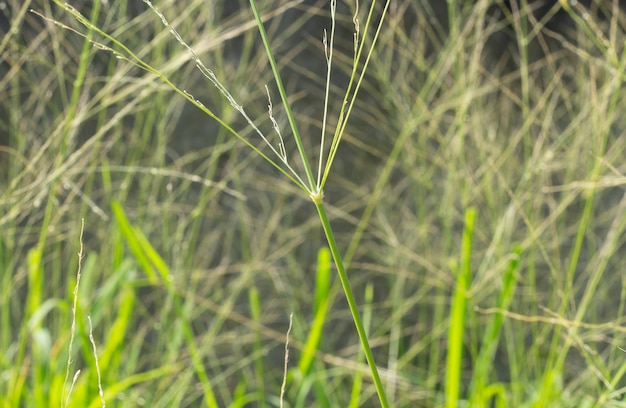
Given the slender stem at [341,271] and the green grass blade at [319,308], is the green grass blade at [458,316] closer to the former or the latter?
the green grass blade at [319,308]

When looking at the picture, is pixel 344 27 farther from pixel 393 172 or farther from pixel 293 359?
pixel 293 359

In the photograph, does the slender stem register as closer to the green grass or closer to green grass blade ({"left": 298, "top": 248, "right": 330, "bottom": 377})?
green grass blade ({"left": 298, "top": 248, "right": 330, "bottom": 377})

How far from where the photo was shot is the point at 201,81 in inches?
84.5

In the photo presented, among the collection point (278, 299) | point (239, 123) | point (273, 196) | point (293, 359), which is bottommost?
point (293, 359)

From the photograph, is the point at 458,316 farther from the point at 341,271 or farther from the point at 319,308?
the point at 341,271

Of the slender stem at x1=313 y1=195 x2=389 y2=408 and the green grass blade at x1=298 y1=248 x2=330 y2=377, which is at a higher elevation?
the slender stem at x1=313 y1=195 x2=389 y2=408

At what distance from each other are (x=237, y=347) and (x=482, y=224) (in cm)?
61

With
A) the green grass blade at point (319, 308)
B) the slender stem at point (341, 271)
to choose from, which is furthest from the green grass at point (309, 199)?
the slender stem at point (341, 271)

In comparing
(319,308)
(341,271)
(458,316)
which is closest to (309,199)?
(319,308)

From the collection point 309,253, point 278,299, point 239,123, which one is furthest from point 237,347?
point 239,123

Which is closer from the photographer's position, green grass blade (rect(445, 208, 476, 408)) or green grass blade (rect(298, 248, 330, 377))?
green grass blade (rect(445, 208, 476, 408))

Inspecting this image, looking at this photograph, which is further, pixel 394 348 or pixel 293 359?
pixel 293 359

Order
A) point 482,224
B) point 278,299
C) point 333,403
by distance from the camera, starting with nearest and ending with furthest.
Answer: point 333,403 → point 482,224 → point 278,299

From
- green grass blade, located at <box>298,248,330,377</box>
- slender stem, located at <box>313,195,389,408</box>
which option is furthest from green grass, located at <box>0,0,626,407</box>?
slender stem, located at <box>313,195,389,408</box>
